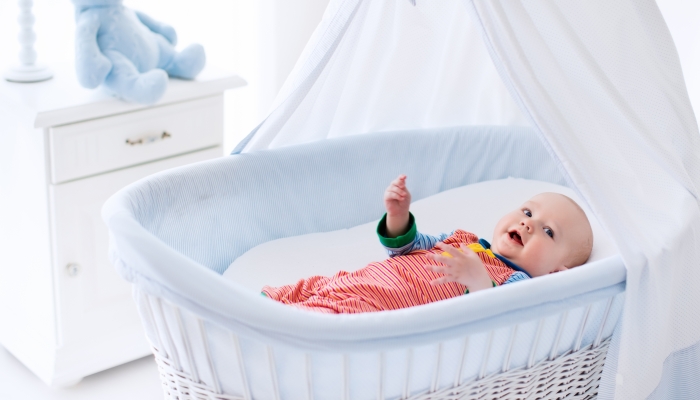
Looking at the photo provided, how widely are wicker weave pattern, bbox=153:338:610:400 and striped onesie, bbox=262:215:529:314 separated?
0.59 feet

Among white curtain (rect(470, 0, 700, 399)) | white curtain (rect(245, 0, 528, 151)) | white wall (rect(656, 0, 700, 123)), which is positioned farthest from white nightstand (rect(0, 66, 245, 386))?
white wall (rect(656, 0, 700, 123))

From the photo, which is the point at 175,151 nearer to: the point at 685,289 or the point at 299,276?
the point at 299,276

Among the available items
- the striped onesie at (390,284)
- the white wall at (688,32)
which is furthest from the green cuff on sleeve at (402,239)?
the white wall at (688,32)

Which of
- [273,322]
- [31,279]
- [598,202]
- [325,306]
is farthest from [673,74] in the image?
[31,279]

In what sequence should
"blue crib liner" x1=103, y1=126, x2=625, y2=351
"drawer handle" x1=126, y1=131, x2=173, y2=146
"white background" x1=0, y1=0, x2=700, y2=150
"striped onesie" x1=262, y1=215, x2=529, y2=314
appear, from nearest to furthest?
"blue crib liner" x1=103, y1=126, x2=625, y2=351, "striped onesie" x1=262, y1=215, x2=529, y2=314, "drawer handle" x1=126, y1=131, x2=173, y2=146, "white background" x1=0, y1=0, x2=700, y2=150

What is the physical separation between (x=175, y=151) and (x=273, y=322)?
1.06 m

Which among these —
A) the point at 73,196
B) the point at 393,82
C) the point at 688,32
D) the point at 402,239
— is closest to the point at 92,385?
the point at 73,196

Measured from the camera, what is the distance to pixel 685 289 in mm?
1438

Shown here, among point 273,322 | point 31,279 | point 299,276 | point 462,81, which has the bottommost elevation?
point 31,279

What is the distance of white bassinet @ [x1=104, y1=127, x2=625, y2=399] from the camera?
112 centimetres

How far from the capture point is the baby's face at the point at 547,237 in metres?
1.58

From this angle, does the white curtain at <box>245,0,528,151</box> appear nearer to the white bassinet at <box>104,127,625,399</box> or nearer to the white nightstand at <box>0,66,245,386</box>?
the white bassinet at <box>104,127,625,399</box>

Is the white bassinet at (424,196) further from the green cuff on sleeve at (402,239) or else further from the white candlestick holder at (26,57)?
the white candlestick holder at (26,57)

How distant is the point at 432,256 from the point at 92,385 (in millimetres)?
979
